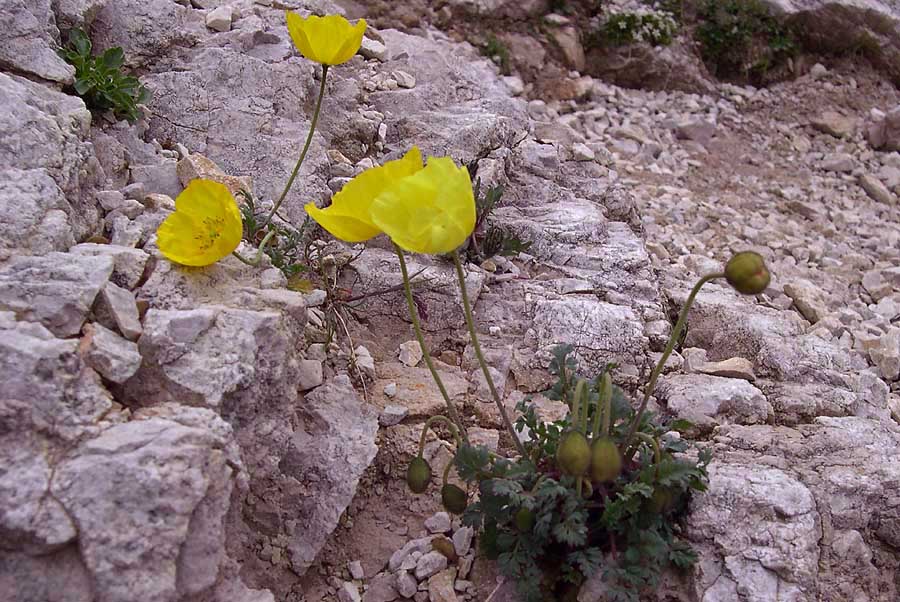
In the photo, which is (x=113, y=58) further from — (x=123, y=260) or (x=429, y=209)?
(x=429, y=209)

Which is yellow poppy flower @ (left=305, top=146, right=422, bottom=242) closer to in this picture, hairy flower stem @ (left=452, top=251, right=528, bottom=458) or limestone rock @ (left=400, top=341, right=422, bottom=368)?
hairy flower stem @ (left=452, top=251, right=528, bottom=458)

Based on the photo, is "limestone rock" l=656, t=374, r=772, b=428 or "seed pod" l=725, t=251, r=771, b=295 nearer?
"seed pod" l=725, t=251, r=771, b=295

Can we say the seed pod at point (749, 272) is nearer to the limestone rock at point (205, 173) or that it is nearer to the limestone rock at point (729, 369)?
the limestone rock at point (729, 369)

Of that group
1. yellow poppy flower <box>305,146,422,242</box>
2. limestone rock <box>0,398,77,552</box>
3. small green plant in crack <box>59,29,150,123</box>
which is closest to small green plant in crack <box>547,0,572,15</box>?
small green plant in crack <box>59,29,150,123</box>

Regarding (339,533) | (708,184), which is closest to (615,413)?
(339,533)

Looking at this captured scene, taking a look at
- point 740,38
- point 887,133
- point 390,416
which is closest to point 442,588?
point 390,416

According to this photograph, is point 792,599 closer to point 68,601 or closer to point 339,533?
point 339,533
